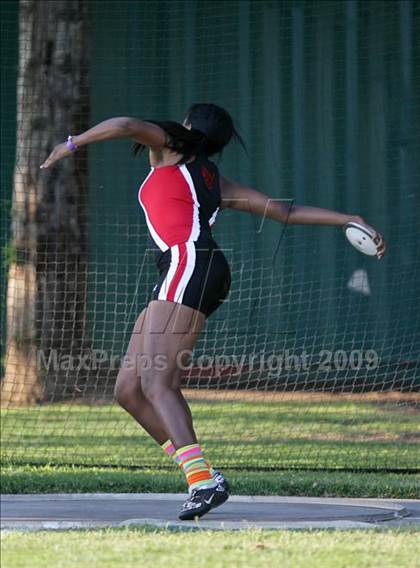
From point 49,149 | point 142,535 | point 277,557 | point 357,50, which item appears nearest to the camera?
point 277,557

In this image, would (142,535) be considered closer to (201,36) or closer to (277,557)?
(277,557)

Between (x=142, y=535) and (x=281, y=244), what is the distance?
22.3 feet

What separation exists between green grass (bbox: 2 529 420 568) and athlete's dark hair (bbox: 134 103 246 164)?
173cm

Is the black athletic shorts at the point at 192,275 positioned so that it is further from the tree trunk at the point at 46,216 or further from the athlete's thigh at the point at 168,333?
the tree trunk at the point at 46,216

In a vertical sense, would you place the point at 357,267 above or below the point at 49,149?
below

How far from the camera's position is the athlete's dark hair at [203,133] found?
5.92 meters

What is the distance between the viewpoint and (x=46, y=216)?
1107cm

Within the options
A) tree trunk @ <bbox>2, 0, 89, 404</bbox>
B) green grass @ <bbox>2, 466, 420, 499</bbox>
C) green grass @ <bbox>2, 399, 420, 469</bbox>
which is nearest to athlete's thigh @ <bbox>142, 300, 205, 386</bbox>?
green grass @ <bbox>2, 466, 420, 499</bbox>

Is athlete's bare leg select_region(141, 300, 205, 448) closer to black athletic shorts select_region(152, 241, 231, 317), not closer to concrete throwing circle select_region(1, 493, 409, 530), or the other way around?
black athletic shorts select_region(152, 241, 231, 317)

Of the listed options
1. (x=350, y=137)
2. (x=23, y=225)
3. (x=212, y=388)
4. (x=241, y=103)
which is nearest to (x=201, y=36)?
(x=241, y=103)

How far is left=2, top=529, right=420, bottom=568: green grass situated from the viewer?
4809 millimetres

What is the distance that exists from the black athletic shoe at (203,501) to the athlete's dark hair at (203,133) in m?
1.50

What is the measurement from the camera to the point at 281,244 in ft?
39.4

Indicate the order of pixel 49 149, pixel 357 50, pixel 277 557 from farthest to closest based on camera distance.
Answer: pixel 357 50, pixel 49 149, pixel 277 557
